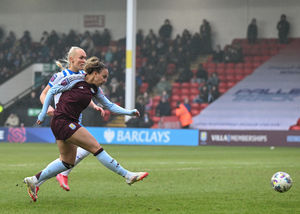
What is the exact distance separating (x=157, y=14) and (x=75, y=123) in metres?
28.8

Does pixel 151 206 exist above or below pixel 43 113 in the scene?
below

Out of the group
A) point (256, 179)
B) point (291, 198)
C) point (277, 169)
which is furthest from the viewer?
→ point (277, 169)

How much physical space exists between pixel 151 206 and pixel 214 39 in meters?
27.1

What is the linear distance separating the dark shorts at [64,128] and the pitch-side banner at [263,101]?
22340 millimetres

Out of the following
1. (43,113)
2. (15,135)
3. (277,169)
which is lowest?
(15,135)

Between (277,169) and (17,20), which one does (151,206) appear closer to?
(277,169)

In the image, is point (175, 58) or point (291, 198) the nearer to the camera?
point (291, 198)

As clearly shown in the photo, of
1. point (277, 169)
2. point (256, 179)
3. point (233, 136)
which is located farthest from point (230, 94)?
point (256, 179)

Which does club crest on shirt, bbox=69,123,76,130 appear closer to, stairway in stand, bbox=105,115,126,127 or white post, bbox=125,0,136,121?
white post, bbox=125,0,136,121

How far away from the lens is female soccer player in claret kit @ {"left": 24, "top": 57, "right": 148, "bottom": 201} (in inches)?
281

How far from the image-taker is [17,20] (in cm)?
3753

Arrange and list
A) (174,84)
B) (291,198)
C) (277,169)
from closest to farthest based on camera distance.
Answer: (291,198) → (277,169) → (174,84)

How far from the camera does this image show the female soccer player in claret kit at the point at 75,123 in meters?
7.15

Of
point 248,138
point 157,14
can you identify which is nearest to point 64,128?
point 248,138
